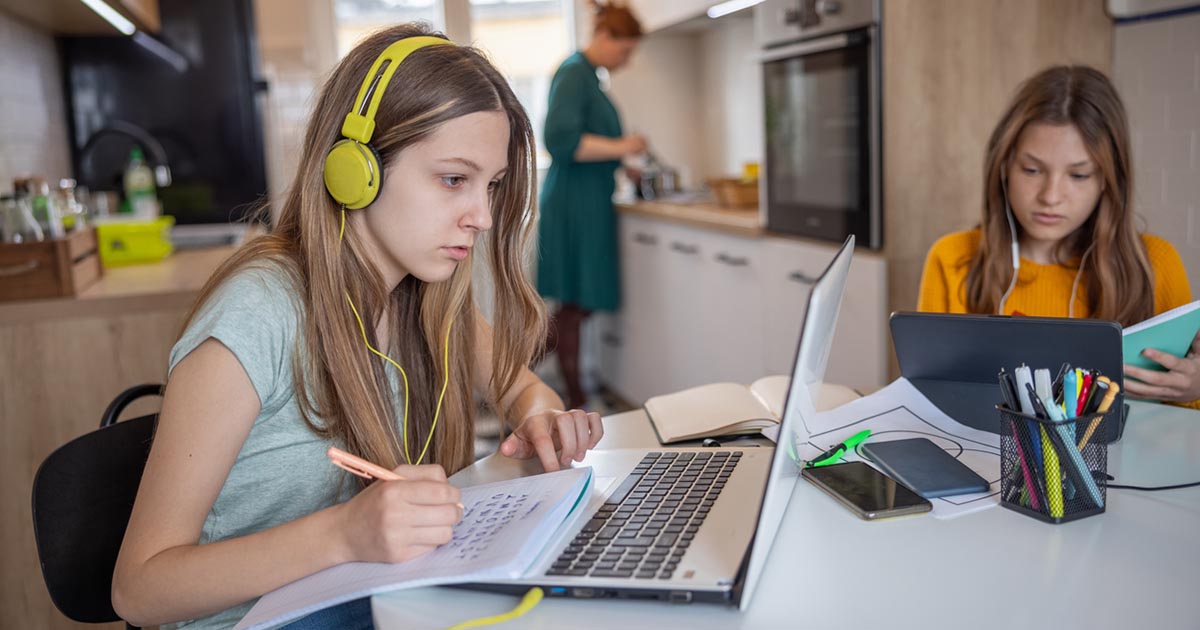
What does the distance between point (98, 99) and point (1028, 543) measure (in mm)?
3599

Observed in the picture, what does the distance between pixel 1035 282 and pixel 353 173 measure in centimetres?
118

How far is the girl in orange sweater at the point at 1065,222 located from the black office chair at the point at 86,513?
4.11 ft

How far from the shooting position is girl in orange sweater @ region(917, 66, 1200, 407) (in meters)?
1.59

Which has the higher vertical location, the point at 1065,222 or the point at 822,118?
the point at 822,118

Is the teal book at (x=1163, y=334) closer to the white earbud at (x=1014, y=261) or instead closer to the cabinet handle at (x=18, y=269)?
the white earbud at (x=1014, y=261)

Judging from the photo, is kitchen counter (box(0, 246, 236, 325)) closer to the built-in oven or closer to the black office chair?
the black office chair

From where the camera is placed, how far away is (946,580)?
2.59ft

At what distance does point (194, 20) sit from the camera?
369 cm

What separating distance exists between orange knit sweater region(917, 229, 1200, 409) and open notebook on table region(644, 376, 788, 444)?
48cm

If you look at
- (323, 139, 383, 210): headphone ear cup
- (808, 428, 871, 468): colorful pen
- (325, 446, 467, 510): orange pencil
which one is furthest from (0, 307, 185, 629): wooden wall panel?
(808, 428, 871, 468): colorful pen

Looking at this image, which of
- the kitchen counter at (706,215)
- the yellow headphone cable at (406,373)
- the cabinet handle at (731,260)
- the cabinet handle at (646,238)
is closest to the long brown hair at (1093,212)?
the yellow headphone cable at (406,373)

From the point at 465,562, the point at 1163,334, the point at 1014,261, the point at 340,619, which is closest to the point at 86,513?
the point at 340,619

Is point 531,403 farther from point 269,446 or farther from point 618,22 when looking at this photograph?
point 618,22

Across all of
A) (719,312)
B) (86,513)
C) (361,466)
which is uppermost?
(361,466)
